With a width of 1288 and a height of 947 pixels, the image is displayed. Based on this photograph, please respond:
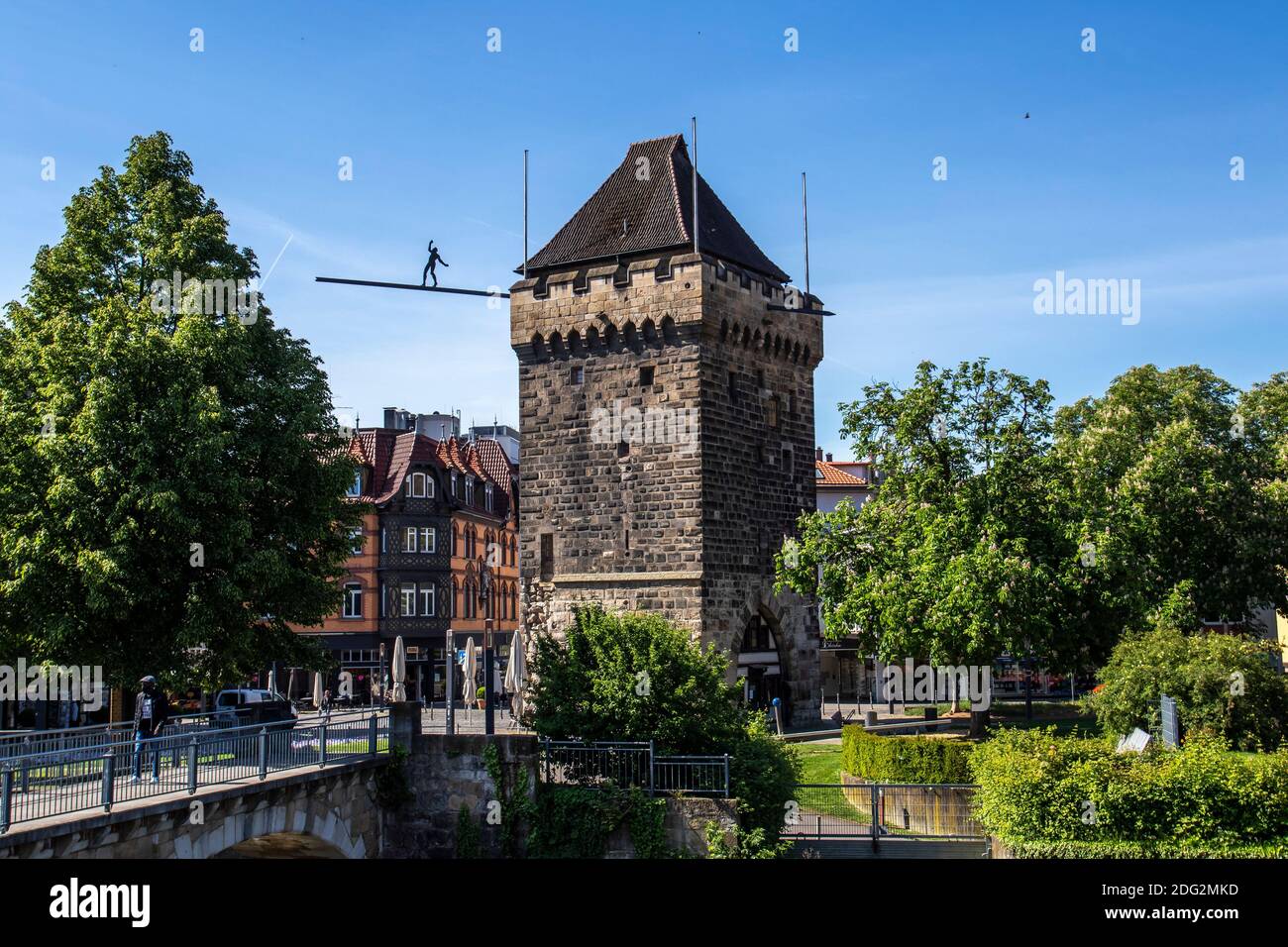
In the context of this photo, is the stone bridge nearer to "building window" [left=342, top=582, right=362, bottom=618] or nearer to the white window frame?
"building window" [left=342, top=582, right=362, bottom=618]

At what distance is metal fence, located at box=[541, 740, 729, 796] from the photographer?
26734 mm

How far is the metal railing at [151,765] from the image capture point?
1736 centimetres

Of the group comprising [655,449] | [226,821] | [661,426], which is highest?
[661,426]

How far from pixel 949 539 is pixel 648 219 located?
13.6 metres

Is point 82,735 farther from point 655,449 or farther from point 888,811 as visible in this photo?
point 655,449

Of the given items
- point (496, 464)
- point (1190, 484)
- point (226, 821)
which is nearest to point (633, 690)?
point (226, 821)

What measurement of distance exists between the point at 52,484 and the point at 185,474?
2678 mm

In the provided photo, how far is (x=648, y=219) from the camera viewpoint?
Result: 134 ft

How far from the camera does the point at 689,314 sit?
127 ft

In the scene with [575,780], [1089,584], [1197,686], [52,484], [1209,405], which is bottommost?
[575,780]

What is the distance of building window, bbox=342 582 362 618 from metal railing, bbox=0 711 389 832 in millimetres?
33017

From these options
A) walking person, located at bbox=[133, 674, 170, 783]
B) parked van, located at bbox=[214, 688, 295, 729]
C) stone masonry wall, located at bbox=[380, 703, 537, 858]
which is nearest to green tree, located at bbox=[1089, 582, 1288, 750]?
stone masonry wall, located at bbox=[380, 703, 537, 858]
